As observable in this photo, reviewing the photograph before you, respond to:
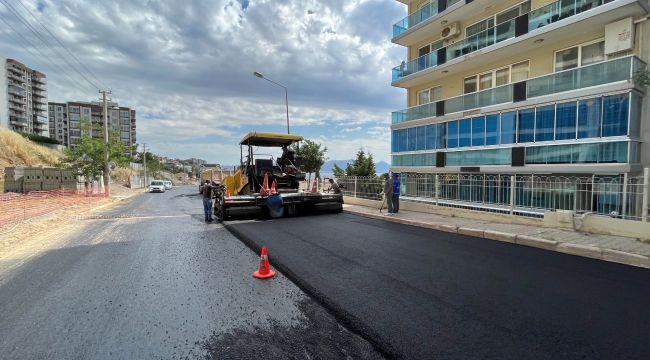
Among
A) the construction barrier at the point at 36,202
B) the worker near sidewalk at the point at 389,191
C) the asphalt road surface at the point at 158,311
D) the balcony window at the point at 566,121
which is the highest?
the balcony window at the point at 566,121

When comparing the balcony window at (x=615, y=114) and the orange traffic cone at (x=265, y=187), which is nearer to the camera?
the balcony window at (x=615, y=114)

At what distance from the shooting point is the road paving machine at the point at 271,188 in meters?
12.0

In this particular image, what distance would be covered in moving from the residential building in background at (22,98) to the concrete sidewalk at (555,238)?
10559 cm

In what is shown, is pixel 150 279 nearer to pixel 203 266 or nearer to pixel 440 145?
pixel 203 266

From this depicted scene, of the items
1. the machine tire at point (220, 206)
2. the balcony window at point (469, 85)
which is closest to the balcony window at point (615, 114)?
the balcony window at point (469, 85)

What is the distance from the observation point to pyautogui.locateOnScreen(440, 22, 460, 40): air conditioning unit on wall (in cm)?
1905

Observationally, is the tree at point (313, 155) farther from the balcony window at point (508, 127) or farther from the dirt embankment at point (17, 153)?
the dirt embankment at point (17, 153)

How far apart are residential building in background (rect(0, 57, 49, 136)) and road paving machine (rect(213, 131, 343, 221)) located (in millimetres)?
98005

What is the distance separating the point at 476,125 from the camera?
17219 mm

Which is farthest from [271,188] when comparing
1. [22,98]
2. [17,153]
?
[22,98]

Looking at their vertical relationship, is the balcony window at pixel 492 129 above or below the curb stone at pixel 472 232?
above

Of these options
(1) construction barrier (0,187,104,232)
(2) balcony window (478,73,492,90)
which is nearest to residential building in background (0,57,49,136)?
(1) construction barrier (0,187,104,232)

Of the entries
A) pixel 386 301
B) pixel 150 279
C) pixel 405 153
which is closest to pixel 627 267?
pixel 386 301

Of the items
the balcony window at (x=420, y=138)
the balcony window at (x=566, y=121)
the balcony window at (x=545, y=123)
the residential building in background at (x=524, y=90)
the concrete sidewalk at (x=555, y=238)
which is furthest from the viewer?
the balcony window at (x=420, y=138)
